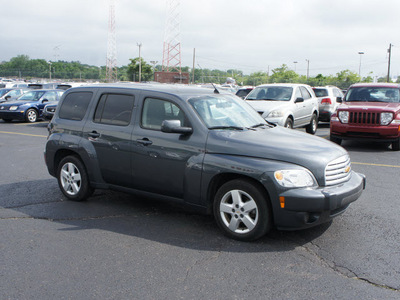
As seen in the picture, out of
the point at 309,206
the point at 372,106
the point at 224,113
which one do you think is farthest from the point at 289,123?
the point at 309,206

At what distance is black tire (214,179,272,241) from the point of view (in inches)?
175

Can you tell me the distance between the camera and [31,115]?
65.1 feet

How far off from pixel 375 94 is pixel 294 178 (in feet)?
28.9

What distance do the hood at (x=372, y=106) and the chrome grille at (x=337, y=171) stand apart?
6746 millimetres

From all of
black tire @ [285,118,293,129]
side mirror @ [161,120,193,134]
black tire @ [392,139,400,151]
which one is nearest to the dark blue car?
black tire @ [285,118,293,129]

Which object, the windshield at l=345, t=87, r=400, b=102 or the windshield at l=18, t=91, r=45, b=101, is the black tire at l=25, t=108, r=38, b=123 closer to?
the windshield at l=18, t=91, r=45, b=101

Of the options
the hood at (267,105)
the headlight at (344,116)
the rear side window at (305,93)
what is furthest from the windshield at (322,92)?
the headlight at (344,116)

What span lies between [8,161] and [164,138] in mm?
5934

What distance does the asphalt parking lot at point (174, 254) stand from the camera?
3.57m

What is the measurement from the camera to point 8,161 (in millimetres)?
9547

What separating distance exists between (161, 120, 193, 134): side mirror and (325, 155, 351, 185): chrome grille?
1.65 m

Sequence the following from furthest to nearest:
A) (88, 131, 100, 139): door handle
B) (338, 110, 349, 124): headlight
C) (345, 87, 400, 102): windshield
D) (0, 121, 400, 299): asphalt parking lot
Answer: (345, 87, 400, 102): windshield < (338, 110, 349, 124): headlight < (88, 131, 100, 139): door handle < (0, 121, 400, 299): asphalt parking lot

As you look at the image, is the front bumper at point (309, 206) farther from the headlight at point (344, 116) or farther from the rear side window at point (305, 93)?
the rear side window at point (305, 93)

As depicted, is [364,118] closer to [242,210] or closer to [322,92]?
[242,210]
